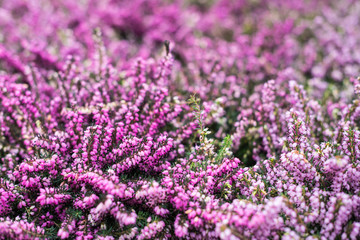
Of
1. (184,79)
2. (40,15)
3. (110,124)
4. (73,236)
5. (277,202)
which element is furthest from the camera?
(40,15)

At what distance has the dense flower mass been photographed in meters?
2.53

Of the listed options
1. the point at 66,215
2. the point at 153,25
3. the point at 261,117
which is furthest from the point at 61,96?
the point at 153,25

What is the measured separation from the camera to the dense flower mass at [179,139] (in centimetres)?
253

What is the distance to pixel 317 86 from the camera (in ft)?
17.1

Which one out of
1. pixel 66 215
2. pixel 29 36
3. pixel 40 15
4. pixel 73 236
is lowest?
pixel 73 236

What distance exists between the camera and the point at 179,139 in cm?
345

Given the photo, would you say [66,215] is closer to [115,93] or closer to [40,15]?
[115,93]

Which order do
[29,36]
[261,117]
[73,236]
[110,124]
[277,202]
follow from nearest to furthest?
1. [277,202]
2. [73,236]
3. [110,124]
4. [261,117]
5. [29,36]

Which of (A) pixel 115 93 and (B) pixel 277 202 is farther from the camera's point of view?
(A) pixel 115 93

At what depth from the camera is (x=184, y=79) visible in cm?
503

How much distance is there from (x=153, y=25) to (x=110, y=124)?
420cm

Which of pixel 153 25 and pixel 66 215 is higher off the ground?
pixel 153 25

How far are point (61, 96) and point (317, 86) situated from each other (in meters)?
4.01

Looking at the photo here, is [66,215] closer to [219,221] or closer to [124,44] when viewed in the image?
[219,221]
